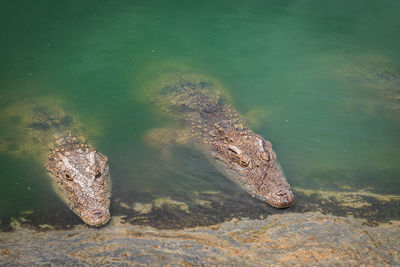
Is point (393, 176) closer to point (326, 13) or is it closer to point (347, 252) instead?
point (347, 252)

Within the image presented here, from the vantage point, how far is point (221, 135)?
6.16 metres

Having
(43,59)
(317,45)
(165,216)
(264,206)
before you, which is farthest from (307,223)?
(43,59)

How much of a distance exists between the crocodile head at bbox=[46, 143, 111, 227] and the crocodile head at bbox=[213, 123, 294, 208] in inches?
80.4

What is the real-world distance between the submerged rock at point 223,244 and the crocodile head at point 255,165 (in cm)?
37

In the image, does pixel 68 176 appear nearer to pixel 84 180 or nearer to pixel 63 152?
pixel 84 180

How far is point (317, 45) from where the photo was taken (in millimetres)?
8766

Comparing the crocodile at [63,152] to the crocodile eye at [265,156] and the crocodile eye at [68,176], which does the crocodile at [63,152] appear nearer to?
the crocodile eye at [68,176]

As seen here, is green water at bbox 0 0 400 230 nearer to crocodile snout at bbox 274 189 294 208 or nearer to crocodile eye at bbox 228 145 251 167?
crocodile snout at bbox 274 189 294 208

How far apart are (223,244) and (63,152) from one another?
322 cm

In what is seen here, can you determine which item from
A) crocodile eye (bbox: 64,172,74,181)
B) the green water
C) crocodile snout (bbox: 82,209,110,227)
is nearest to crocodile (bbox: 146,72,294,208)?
the green water

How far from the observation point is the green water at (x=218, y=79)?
18.2ft

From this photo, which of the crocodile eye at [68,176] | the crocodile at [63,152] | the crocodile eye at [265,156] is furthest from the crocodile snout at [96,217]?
the crocodile eye at [265,156]

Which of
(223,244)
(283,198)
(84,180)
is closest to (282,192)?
(283,198)

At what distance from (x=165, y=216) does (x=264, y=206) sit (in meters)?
1.49
